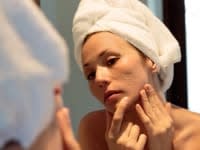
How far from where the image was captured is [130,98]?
3.08ft

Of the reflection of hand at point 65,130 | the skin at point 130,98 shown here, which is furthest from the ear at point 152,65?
the reflection of hand at point 65,130

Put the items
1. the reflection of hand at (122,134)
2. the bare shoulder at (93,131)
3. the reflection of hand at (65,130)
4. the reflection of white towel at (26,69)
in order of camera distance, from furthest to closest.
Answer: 1. the bare shoulder at (93,131)
2. the reflection of hand at (122,134)
3. the reflection of hand at (65,130)
4. the reflection of white towel at (26,69)

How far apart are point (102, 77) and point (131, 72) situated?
0.07 metres

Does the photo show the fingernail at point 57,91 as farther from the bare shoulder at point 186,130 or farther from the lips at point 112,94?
the bare shoulder at point 186,130

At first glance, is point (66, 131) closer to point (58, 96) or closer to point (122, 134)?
point (58, 96)

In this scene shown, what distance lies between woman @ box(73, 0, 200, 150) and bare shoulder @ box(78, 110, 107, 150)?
4 centimetres

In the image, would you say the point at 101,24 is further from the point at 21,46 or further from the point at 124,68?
the point at 21,46

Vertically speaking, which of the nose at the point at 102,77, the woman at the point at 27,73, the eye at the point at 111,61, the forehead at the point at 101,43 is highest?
the woman at the point at 27,73

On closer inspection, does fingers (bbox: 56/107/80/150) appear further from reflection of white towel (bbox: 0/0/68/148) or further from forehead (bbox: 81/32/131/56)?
forehead (bbox: 81/32/131/56)

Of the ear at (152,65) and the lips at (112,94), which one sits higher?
the ear at (152,65)

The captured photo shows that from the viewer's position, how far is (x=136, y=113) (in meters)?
0.97

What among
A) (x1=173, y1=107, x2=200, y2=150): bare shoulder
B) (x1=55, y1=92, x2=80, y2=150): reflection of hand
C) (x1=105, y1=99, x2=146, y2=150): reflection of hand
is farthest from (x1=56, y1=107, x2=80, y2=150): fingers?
(x1=173, y1=107, x2=200, y2=150): bare shoulder

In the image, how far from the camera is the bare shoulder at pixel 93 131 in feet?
3.50

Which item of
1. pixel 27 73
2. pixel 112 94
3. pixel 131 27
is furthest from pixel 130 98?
pixel 27 73
